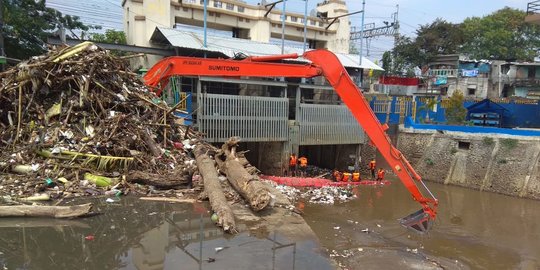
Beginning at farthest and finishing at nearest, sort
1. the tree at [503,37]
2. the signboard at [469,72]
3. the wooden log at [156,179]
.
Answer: the tree at [503,37]
the signboard at [469,72]
the wooden log at [156,179]

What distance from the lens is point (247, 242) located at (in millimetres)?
5191

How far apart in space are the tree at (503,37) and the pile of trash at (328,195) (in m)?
32.8

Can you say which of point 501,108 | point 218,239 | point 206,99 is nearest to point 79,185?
point 218,239

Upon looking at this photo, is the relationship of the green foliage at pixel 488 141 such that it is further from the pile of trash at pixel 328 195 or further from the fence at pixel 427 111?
the pile of trash at pixel 328 195

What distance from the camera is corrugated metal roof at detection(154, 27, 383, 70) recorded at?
1788cm

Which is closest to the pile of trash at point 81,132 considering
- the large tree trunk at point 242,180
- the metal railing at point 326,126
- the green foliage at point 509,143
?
the large tree trunk at point 242,180

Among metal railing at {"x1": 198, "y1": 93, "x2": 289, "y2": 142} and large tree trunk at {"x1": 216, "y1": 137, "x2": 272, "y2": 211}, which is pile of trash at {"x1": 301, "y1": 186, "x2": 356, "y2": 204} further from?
large tree trunk at {"x1": 216, "y1": 137, "x2": 272, "y2": 211}

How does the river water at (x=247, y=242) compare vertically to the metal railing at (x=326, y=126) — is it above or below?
below

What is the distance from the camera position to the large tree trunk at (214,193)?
18.5 ft

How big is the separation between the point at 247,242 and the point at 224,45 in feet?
52.7

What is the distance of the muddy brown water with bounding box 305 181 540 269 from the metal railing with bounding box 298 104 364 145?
3.31 meters

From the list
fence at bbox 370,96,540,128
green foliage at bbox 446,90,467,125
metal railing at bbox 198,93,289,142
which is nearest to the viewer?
metal railing at bbox 198,93,289,142

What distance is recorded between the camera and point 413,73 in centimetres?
3841

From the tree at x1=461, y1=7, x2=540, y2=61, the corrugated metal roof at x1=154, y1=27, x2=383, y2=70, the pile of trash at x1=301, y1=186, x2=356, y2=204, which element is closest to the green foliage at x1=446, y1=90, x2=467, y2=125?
the corrugated metal roof at x1=154, y1=27, x2=383, y2=70
